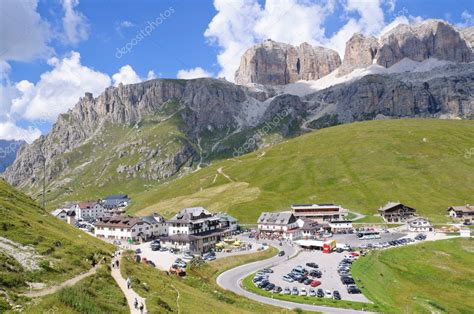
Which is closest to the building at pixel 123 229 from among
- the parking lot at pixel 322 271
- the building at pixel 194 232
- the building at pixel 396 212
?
the building at pixel 194 232

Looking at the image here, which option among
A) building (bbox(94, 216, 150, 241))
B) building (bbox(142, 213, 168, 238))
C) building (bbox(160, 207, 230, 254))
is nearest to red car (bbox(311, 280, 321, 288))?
building (bbox(160, 207, 230, 254))

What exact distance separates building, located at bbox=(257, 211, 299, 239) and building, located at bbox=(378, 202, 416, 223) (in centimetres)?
4460

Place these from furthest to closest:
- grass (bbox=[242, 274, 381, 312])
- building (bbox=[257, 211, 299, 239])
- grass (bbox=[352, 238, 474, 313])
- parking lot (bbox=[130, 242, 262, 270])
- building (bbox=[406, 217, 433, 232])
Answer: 1. building (bbox=[257, 211, 299, 239])
2. building (bbox=[406, 217, 433, 232])
3. parking lot (bbox=[130, 242, 262, 270])
4. grass (bbox=[352, 238, 474, 313])
5. grass (bbox=[242, 274, 381, 312])

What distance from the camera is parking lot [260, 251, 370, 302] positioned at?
8406 cm

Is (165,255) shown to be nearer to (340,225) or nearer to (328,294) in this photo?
(328,294)

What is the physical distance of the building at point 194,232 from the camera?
129 meters

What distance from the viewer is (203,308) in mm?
55938

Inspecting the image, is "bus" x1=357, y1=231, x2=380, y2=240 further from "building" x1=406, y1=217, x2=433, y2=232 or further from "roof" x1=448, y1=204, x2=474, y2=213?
"roof" x1=448, y1=204, x2=474, y2=213

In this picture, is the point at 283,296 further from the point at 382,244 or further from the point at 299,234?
the point at 299,234

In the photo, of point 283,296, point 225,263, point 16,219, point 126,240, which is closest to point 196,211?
point 126,240

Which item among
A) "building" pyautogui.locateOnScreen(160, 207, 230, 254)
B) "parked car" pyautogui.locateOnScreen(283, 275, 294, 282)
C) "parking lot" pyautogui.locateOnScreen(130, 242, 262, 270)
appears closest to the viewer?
"parked car" pyautogui.locateOnScreen(283, 275, 294, 282)

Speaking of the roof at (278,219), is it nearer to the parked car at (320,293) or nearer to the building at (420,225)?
the building at (420,225)

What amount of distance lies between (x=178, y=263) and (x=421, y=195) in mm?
138802

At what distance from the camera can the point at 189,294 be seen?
64.8 metres
